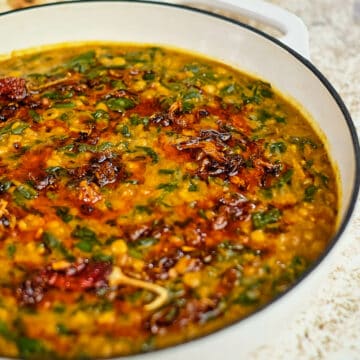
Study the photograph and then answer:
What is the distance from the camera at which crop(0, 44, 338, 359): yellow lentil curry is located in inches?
126

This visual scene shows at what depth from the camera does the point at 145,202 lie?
3.79 metres

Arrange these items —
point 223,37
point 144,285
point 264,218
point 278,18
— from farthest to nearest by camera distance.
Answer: point 223,37 → point 278,18 → point 264,218 → point 144,285

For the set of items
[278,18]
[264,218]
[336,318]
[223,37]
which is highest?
[278,18]

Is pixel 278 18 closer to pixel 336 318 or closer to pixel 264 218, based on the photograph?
pixel 264 218

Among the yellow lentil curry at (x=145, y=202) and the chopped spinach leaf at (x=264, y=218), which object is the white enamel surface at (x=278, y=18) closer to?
the yellow lentil curry at (x=145, y=202)

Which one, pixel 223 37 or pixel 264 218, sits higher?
pixel 223 37

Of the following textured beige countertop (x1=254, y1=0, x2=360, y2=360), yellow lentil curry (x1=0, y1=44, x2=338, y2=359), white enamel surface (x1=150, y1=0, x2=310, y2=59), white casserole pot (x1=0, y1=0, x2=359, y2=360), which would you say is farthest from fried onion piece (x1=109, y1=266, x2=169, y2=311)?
white enamel surface (x1=150, y1=0, x2=310, y2=59)

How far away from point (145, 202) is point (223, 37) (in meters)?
1.87

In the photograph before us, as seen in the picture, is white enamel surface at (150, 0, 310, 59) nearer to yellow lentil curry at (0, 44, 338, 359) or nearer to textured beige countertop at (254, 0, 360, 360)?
yellow lentil curry at (0, 44, 338, 359)

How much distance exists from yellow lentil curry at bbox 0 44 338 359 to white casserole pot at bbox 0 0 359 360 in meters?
0.13

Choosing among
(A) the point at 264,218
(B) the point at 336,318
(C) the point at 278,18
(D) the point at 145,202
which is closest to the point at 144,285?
(D) the point at 145,202

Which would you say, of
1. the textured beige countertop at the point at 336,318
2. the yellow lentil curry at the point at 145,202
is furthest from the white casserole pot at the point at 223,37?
the textured beige countertop at the point at 336,318

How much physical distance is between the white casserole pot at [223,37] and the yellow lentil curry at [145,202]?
5.2 inches

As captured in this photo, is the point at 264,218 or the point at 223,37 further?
the point at 223,37
